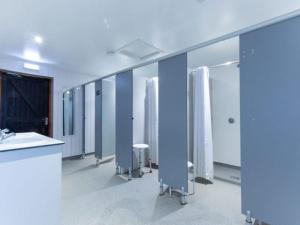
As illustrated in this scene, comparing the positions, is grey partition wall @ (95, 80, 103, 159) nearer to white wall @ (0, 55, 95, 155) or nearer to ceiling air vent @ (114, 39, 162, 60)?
ceiling air vent @ (114, 39, 162, 60)

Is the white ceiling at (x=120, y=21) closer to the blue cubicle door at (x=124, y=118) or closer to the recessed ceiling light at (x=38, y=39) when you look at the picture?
the recessed ceiling light at (x=38, y=39)

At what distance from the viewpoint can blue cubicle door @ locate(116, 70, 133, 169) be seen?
10.2 feet

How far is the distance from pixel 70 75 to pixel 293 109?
489 cm

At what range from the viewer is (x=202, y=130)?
2885 millimetres

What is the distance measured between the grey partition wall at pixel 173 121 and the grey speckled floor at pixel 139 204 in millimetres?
323

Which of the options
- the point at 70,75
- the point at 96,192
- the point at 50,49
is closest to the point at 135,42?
the point at 50,49

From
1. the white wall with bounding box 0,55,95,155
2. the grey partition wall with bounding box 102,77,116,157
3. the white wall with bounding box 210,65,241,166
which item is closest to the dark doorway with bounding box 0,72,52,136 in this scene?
the white wall with bounding box 0,55,95,155

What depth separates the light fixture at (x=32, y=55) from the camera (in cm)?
331

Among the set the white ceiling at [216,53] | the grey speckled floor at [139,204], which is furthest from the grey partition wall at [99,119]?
the white ceiling at [216,53]

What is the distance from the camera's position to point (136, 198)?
8.17 ft

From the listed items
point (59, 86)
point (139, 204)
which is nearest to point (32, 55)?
point (59, 86)

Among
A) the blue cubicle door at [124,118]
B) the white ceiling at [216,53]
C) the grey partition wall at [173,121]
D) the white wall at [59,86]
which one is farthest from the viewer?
the white wall at [59,86]

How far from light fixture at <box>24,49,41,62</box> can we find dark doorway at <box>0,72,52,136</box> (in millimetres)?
528

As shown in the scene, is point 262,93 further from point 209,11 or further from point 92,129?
point 92,129
